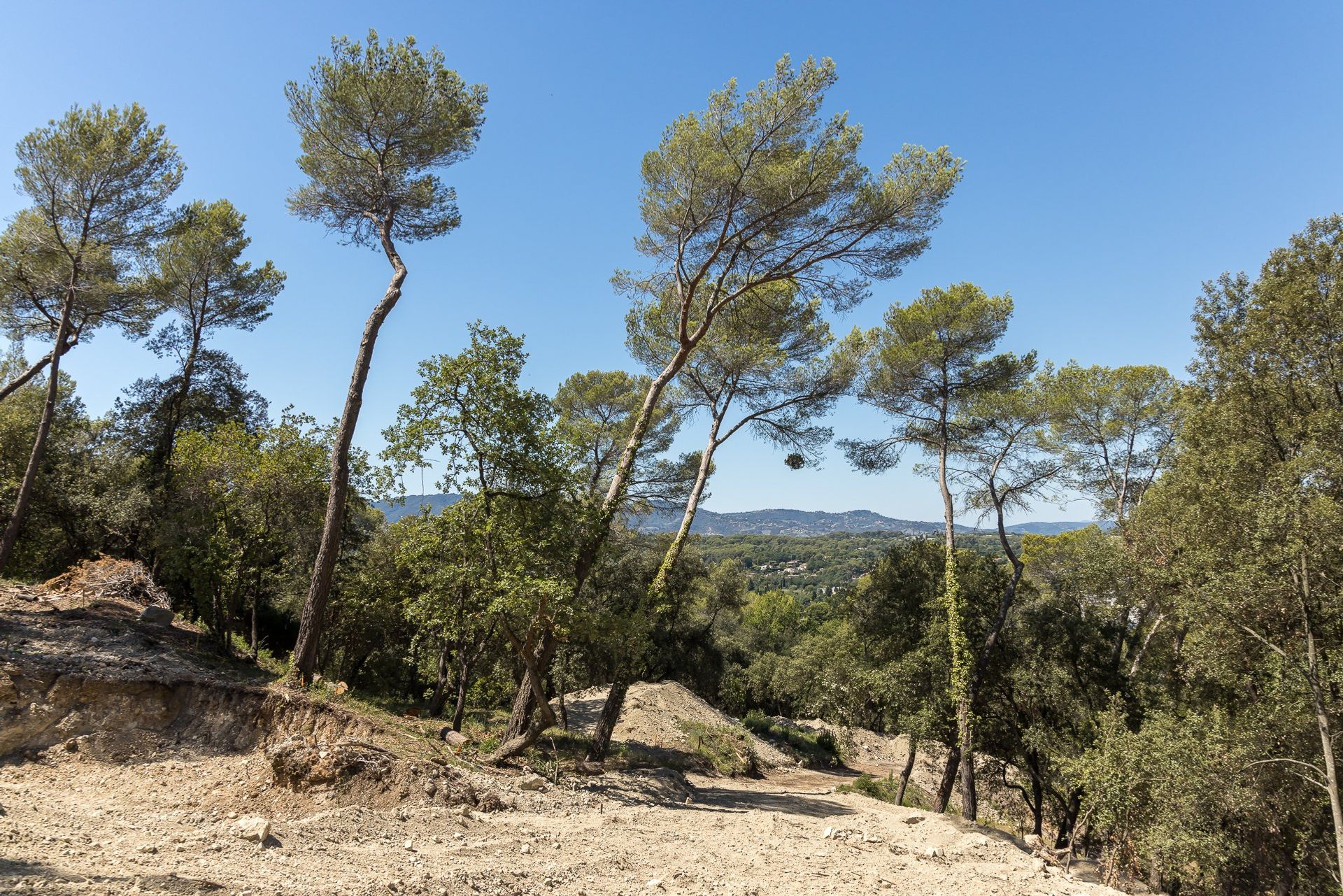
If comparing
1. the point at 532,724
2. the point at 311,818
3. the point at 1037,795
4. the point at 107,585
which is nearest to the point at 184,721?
the point at 311,818

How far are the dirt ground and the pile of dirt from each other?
972 centimetres

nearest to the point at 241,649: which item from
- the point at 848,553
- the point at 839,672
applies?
the point at 839,672

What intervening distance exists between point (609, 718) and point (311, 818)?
5973 millimetres

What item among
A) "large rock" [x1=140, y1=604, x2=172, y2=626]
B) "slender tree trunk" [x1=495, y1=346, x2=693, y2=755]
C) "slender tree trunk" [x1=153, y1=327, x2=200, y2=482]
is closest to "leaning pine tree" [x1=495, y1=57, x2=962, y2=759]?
"slender tree trunk" [x1=495, y1=346, x2=693, y2=755]

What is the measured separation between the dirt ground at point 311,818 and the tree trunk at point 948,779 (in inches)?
155

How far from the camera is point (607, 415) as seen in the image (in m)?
20.7


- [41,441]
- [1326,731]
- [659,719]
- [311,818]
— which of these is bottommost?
[659,719]

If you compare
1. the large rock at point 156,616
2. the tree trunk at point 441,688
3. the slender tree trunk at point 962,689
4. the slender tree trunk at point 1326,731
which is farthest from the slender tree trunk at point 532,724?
the slender tree trunk at point 1326,731

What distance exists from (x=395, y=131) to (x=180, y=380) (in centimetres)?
1103

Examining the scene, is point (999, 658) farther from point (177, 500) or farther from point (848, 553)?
point (848, 553)

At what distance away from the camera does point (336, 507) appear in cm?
945

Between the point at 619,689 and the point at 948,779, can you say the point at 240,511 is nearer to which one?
the point at 619,689

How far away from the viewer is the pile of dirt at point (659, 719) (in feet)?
61.4

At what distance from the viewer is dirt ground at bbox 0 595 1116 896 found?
4.46 meters
